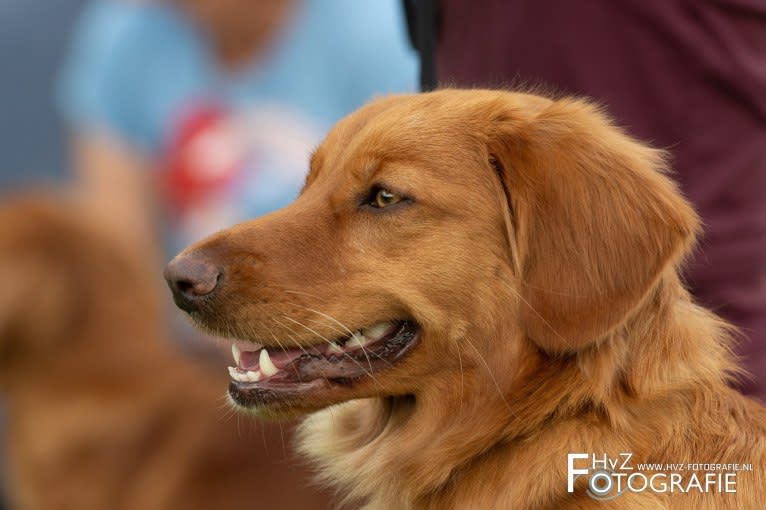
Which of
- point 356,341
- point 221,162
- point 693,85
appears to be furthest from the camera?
point 221,162

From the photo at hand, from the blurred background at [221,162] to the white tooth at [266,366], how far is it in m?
1.25

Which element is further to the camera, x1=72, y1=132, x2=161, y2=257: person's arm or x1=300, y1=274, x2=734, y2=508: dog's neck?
x1=72, y1=132, x2=161, y2=257: person's arm

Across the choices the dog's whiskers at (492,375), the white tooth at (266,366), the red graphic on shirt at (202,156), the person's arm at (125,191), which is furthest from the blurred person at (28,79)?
the dog's whiskers at (492,375)

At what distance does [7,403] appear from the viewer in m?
6.10

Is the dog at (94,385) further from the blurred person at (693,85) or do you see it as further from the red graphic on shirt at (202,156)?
the blurred person at (693,85)

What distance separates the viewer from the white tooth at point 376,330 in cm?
325

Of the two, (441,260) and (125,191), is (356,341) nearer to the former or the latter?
(441,260)

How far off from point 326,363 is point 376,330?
0.16 m

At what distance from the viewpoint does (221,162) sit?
639 cm

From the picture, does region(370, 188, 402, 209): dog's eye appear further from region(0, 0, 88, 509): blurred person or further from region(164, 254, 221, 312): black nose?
region(0, 0, 88, 509): blurred person

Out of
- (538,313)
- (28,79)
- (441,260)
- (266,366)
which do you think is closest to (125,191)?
(28,79)

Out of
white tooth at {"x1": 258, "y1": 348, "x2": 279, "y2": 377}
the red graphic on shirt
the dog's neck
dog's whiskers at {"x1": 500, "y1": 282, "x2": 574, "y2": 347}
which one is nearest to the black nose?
white tooth at {"x1": 258, "y1": 348, "x2": 279, "y2": 377}

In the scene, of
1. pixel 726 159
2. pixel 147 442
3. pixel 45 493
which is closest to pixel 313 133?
pixel 147 442

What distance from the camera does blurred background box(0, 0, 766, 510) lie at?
12.6 ft
